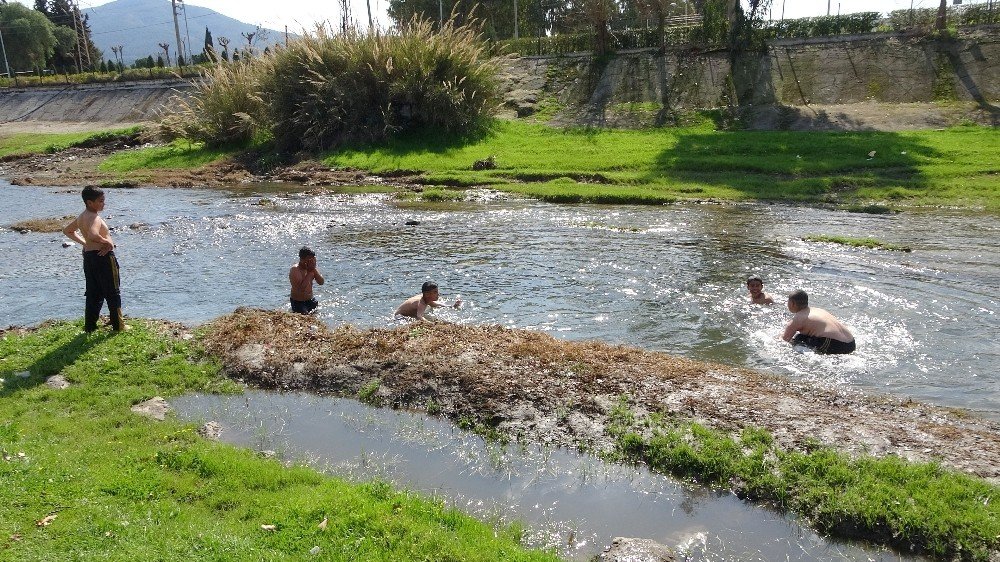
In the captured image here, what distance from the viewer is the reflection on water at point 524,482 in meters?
6.39

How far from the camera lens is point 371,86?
34.9 meters

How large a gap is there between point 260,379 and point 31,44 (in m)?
97.8

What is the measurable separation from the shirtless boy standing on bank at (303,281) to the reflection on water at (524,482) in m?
3.95

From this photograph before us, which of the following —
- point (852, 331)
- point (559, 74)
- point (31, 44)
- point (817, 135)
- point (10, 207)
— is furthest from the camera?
point (31, 44)

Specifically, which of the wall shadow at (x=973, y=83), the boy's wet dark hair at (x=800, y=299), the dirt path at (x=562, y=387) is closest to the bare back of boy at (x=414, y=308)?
the dirt path at (x=562, y=387)

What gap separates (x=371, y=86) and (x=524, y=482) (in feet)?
100

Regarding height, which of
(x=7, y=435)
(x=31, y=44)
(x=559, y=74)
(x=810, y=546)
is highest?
(x=31, y=44)

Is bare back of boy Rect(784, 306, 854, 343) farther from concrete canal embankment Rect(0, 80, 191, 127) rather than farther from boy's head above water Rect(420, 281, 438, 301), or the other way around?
concrete canal embankment Rect(0, 80, 191, 127)

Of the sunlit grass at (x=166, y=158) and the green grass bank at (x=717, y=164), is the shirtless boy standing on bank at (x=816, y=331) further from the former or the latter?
the sunlit grass at (x=166, y=158)

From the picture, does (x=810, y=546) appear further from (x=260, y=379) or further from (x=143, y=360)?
(x=143, y=360)

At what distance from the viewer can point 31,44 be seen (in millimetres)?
86750

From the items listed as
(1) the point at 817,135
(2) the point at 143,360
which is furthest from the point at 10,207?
(1) the point at 817,135

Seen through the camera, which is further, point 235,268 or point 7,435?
point 235,268

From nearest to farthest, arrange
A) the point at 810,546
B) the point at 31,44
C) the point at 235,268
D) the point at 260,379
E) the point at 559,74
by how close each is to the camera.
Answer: the point at 810,546
the point at 260,379
the point at 235,268
the point at 559,74
the point at 31,44
